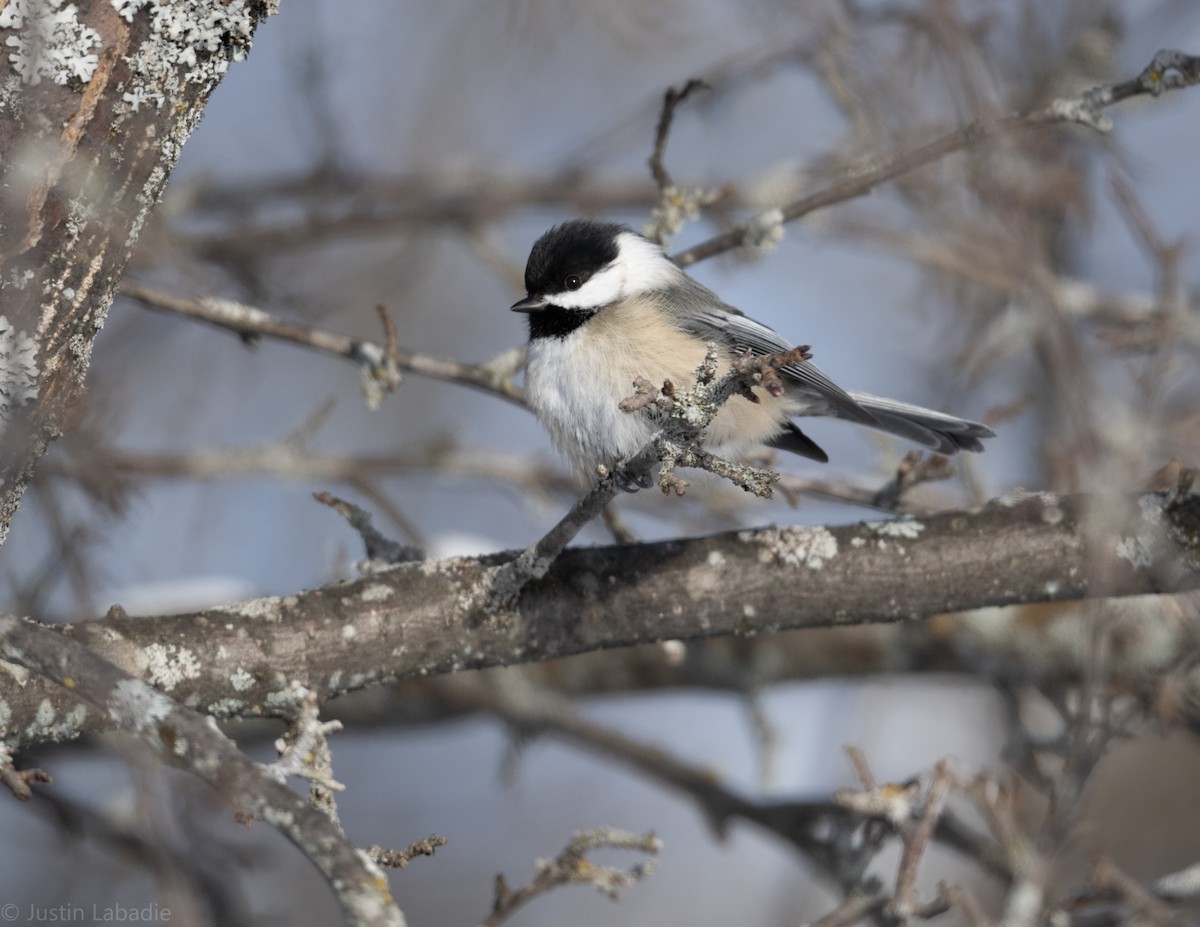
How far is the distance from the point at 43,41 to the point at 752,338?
1.83 metres

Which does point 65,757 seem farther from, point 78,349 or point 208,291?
point 78,349

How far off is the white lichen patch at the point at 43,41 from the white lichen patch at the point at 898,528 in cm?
179

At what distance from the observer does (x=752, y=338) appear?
9.73 feet

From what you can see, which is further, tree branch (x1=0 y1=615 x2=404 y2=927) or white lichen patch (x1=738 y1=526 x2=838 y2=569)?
white lichen patch (x1=738 y1=526 x2=838 y2=569)

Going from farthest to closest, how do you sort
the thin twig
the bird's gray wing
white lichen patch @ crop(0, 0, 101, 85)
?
the bird's gray wing
the thin twig
white lichen patch @ crop(0, 0, 101, 85)

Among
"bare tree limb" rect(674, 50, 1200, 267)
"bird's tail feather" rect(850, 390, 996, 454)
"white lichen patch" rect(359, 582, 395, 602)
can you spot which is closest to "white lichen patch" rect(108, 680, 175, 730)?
"white lichen patch" rect(359, 582, 395, 602)

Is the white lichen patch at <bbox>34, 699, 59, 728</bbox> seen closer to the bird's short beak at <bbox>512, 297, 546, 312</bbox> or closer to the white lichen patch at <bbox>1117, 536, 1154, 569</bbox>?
the bird's short beak at <bbox>512, 297, 546, 312</bbox>

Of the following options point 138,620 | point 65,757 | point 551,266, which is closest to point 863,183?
point 551,266

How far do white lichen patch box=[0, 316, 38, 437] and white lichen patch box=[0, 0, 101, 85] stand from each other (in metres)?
0.40

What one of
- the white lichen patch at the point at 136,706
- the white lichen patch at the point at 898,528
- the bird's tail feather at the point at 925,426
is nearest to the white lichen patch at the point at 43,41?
the white lichen patch at the point at 136,706

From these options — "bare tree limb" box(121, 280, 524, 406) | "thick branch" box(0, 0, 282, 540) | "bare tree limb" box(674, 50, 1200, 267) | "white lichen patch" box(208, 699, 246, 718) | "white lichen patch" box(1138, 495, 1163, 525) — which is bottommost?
"white lichen patch" box(208, 699, 246, 718)

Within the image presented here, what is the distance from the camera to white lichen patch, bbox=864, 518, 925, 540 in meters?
2.45

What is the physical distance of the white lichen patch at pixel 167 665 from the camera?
2.06 metres

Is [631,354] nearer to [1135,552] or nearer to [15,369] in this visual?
[1135,552]
